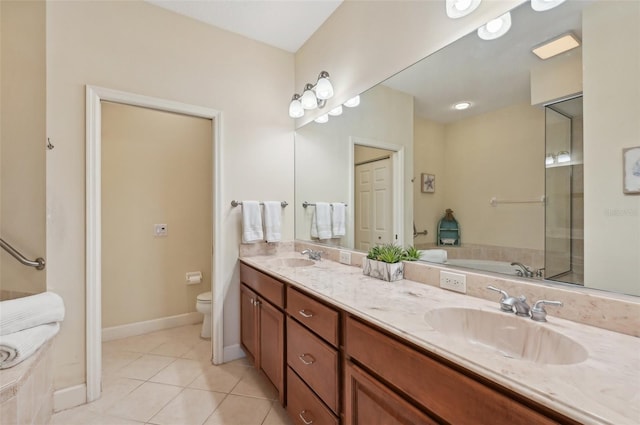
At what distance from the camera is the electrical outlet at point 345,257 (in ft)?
6.22

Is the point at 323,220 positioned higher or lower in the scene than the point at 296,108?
lower

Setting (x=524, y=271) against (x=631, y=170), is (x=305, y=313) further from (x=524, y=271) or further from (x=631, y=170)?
(x=631, y=170)

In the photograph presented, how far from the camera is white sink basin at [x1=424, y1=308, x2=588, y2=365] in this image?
787mm

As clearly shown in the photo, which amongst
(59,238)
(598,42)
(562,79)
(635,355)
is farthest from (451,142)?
(59,238)

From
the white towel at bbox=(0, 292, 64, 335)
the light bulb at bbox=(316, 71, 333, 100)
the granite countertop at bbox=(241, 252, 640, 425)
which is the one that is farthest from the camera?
the light bulb at bbox=(316, 71, 333, 100)

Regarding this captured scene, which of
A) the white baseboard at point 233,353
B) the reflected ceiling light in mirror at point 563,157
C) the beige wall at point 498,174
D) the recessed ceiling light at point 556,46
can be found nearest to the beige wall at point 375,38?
the recessed ceiling light at point 556,46

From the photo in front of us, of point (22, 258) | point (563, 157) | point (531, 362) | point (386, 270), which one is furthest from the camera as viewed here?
point (22, 258)

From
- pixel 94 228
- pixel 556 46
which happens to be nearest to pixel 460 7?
pixel 556 46

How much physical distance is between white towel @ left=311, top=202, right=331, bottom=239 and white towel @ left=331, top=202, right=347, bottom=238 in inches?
1.7

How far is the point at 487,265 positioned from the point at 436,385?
689 mm

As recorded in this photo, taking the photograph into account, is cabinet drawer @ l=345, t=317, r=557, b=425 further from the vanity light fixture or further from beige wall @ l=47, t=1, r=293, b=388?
the vanity light fixture

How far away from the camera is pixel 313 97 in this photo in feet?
7.10

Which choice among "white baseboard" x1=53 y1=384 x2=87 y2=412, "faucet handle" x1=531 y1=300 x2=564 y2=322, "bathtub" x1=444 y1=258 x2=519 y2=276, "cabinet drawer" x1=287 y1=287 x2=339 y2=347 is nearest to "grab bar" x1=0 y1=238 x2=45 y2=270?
"white baseboard" x1=53 y1=384 x2=87 y2=412

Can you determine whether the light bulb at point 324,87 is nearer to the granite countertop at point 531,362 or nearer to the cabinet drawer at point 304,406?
the granite countertop at point 531,362
